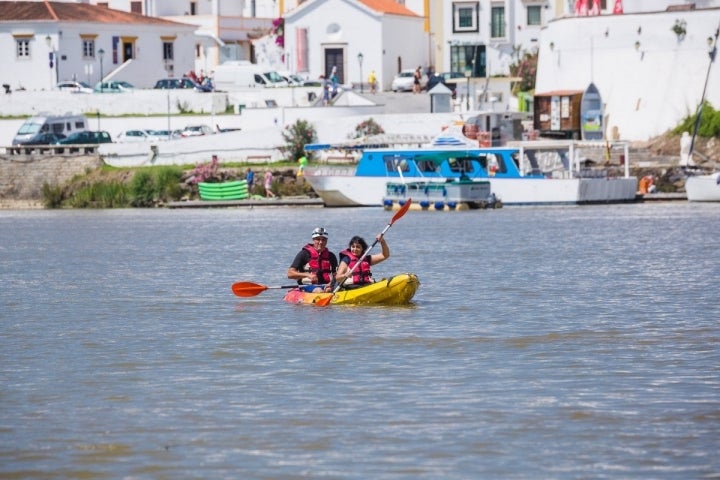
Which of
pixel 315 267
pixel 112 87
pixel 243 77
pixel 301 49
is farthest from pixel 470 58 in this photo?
pixel 315 267

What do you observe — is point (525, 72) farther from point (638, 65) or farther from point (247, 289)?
point (247, 289)

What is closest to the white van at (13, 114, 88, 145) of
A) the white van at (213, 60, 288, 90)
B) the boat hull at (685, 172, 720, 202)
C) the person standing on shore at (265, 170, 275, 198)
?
the white van at (213, 60, 288, 90)

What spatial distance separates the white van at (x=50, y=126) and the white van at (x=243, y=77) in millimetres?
7475

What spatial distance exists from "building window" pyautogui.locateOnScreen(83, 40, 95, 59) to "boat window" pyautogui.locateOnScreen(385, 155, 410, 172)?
75.5ft

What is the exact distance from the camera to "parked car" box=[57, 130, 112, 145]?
66.3 m

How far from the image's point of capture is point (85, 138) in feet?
218

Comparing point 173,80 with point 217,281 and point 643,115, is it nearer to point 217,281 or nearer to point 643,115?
point 643,115

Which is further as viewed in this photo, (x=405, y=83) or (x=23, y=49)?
(x=23, y=49)

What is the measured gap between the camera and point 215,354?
21.2m

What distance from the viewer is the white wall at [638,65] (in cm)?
6134

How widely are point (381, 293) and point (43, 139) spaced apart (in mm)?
44606

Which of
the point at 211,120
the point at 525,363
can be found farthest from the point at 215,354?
the point at 211,120

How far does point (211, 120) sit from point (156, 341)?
4649cm

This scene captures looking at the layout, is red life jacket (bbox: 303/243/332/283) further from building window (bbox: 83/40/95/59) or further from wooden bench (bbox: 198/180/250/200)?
building window (bbox: 83/40/95/59)
